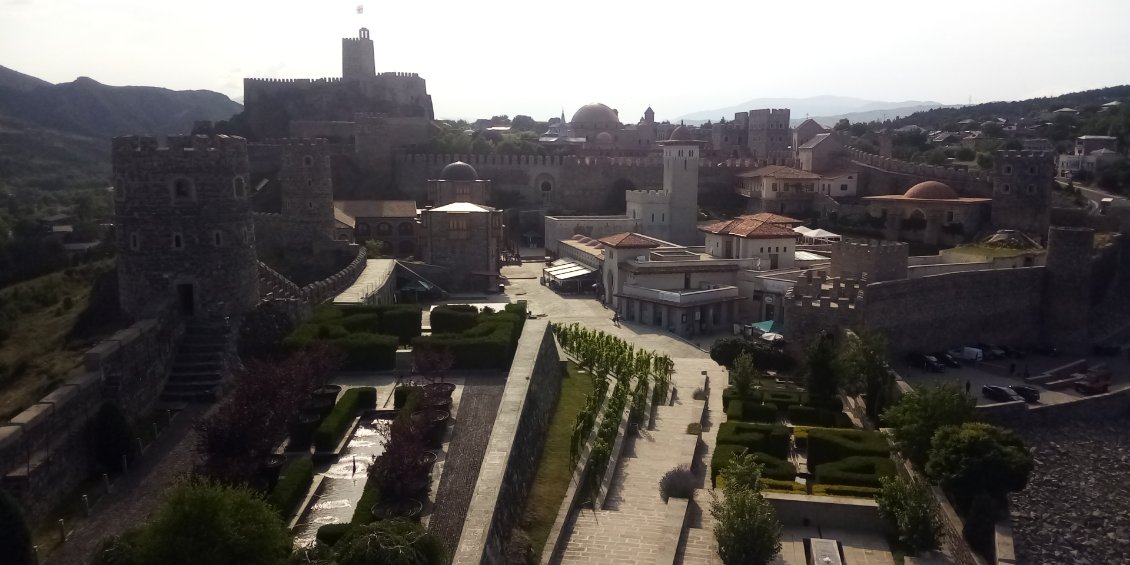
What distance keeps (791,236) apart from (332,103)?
3178 centimetres

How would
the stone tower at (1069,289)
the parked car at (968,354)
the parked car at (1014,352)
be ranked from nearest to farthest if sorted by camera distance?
1. the parked car at (968,354)
2. the parked car at (1014,352)
3. the stone tower at (1069,289)

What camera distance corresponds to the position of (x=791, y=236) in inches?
1179

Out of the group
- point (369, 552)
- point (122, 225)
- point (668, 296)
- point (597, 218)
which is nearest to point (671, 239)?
point (597, 218)

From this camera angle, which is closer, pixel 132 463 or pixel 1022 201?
pixel 132 463

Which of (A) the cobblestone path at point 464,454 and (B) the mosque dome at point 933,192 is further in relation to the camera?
(B) the mosque dome at point 933,192

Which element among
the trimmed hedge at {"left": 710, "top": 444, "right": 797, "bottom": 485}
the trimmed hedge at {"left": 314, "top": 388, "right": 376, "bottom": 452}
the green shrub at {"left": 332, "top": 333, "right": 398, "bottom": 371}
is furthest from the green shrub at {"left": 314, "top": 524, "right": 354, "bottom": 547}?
the green shrub at {"left": 332, "top": 333, "right": 398, "bottom": 371}

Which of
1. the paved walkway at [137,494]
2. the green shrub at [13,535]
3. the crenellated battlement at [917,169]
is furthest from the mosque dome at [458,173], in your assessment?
the green shrub at [13,535]

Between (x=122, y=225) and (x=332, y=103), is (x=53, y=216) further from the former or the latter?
(x=122, y=225)

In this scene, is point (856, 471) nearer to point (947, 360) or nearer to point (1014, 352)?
point (947, 360)

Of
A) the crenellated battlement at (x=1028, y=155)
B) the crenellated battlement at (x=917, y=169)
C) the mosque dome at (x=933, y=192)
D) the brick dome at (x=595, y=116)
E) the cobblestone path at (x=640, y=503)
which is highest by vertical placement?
the brick dome at (x=595, y=116)

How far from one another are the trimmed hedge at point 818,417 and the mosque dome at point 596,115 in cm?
4511

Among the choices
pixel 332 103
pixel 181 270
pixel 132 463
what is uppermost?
pixel 332 103

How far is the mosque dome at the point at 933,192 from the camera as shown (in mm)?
36344

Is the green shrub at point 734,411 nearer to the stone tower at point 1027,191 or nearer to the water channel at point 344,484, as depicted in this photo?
the water channel at point 344,484
